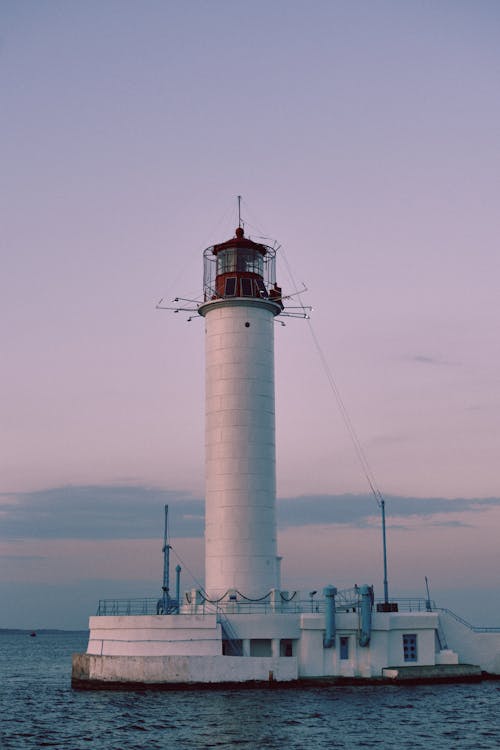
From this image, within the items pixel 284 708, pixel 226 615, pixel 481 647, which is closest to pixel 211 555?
pixel 226 615

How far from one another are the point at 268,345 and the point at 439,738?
867 inches

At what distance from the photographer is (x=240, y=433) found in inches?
1839

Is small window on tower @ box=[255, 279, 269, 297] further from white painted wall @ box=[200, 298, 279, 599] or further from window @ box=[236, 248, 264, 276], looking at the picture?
window @ box=[236, 248, 264, 276]

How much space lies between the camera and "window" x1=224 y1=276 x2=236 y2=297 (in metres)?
48.5

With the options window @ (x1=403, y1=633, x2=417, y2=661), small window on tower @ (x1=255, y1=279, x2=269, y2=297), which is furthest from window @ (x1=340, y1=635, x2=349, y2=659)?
small window on tower @ (x1=255, y1=279, x2=269, y2=297)

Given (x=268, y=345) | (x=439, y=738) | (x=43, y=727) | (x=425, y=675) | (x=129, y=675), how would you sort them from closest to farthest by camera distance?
(x=439, y=738)
(x=43, y=727)
(x=129, y=675)
(x=425, y=675)
(x=268, y=345)

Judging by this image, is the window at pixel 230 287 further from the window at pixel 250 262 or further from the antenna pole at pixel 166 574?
the antenna pole at pixel 166 574

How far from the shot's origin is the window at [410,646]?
146 ft

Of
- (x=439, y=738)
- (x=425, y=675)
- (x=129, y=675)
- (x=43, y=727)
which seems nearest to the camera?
(x=439, y=738)

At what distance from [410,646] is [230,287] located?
20.3 m

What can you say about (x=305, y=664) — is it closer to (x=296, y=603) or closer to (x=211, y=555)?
(x=296, y=603)

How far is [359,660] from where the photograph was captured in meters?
43.3

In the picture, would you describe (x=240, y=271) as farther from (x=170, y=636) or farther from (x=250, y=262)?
(x=170, y=636)

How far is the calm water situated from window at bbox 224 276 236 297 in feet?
65.2
